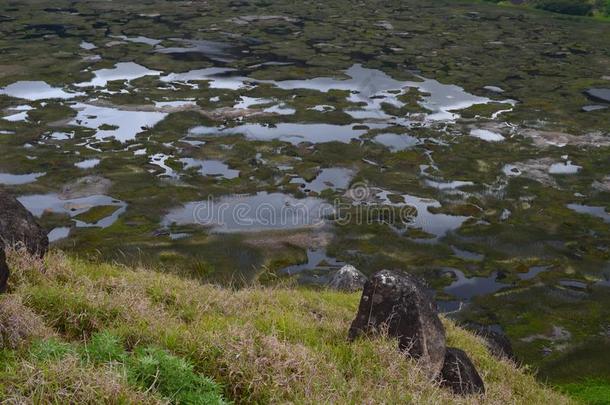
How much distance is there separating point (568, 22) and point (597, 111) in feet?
170

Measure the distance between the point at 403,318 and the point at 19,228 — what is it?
1020 cm

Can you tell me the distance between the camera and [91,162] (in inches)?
1537

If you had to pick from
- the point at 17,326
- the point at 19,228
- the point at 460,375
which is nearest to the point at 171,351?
the point at 17,326

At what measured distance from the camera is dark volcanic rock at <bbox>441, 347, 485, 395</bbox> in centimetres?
1330

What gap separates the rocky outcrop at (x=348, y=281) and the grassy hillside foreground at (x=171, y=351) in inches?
299

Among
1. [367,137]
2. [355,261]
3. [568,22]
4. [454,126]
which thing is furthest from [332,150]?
[568,22]

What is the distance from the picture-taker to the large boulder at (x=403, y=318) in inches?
508

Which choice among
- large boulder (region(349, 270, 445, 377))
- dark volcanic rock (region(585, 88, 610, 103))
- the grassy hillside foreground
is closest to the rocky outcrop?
the grassy hillside foreground

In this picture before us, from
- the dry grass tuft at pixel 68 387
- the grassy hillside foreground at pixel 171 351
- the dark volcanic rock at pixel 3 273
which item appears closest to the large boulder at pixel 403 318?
the grassy hillside foreground at pixel 171 351

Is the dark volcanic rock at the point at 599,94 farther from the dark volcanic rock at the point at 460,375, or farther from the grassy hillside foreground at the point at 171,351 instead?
the dark volcanic rock at the point at 460,375

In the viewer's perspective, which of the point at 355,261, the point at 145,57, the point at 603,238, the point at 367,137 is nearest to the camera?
the point at 355,261

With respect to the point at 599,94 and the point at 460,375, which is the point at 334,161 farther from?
the point at 599,94

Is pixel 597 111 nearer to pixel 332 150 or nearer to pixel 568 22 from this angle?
pixel 332 150

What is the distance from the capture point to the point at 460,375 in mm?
13344
